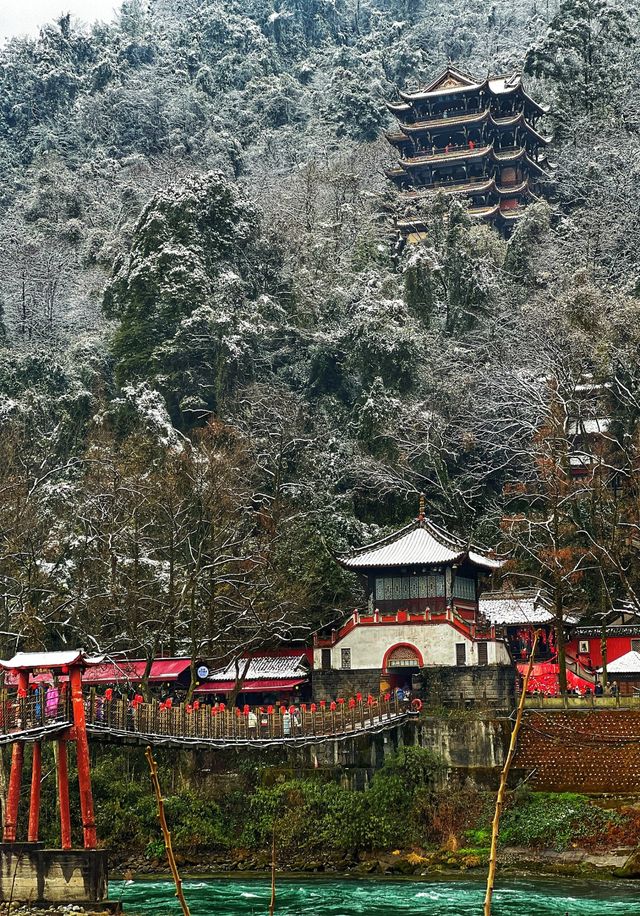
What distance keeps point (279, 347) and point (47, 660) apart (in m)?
39.7

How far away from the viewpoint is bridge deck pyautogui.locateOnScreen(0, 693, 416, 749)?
85.5ft

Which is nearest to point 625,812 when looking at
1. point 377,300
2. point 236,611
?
point 236,611

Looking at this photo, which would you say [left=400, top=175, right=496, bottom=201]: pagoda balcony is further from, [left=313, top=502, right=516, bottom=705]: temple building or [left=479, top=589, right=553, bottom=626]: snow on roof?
[left=313, top=502, right=516, bottom=705]: temple building

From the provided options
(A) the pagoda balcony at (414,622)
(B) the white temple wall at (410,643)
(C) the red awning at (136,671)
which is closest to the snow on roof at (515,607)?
(B) the white temple wall at (410,643)

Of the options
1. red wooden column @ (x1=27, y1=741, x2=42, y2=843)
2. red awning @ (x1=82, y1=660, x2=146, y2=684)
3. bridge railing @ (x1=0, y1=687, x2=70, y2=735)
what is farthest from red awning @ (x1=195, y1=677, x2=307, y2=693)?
bridge railing @ (x1=0, y1=687, x2=70, y2=735)

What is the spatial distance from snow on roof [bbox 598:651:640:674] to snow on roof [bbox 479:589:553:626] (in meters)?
3.00

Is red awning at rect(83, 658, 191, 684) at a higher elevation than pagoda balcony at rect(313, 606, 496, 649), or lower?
lower

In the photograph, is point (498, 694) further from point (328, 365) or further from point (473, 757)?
point (328, 365)

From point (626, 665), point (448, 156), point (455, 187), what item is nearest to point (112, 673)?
point (626, 665)

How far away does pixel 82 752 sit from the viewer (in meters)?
25.9

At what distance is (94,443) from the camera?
5425cm

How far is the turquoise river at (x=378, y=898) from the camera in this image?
2639 centimetres

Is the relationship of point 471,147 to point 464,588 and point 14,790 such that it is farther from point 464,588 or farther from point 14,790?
point 14,790

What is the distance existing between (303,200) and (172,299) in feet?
61.3
